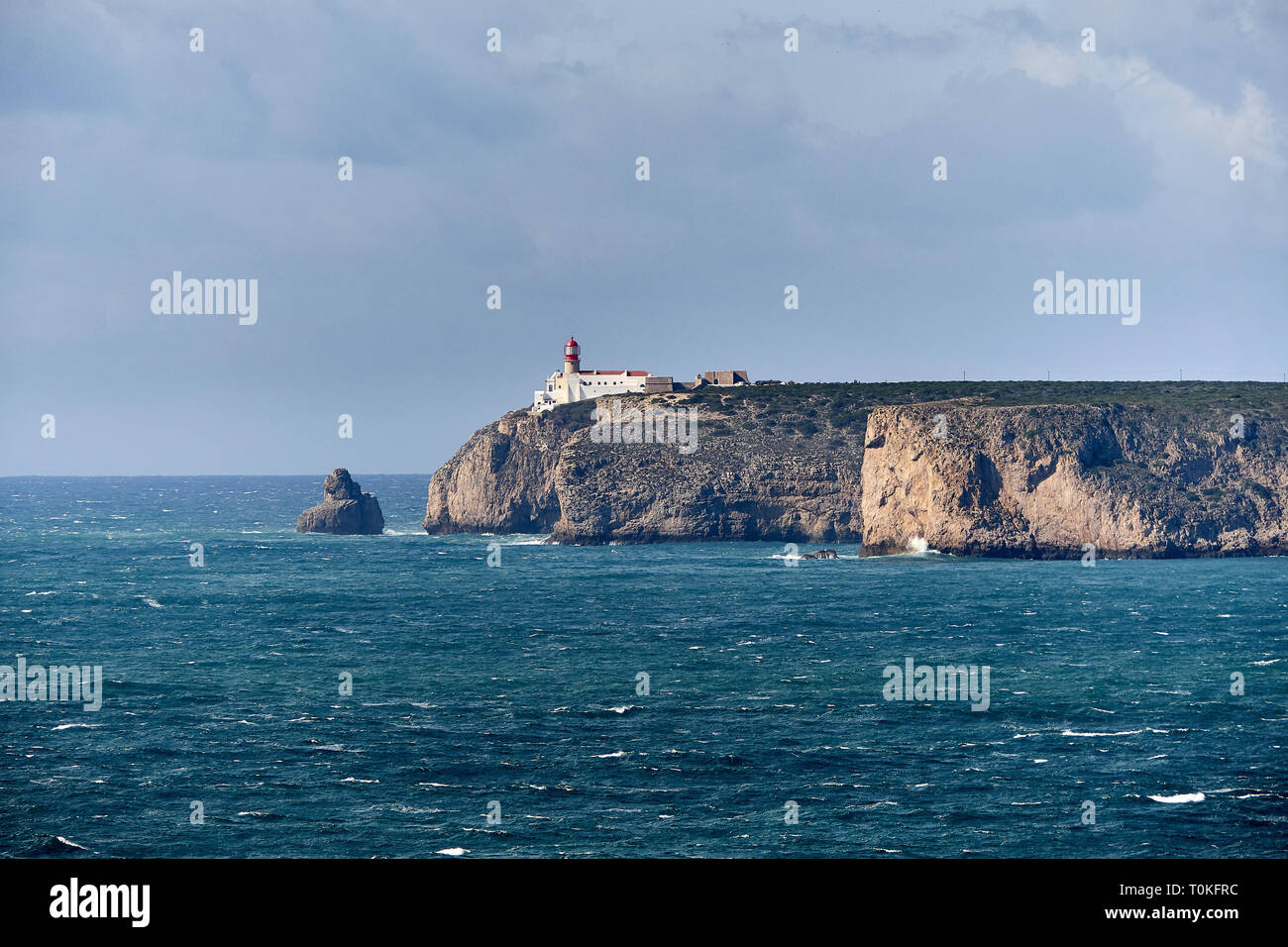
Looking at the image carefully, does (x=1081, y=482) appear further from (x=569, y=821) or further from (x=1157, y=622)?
(x=569, y=821)

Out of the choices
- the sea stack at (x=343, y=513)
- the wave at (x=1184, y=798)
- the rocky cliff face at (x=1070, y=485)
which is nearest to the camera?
the wave at (x=1184, y=798)

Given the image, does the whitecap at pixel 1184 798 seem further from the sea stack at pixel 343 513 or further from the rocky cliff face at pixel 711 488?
the sea stack at pixel 343 513
